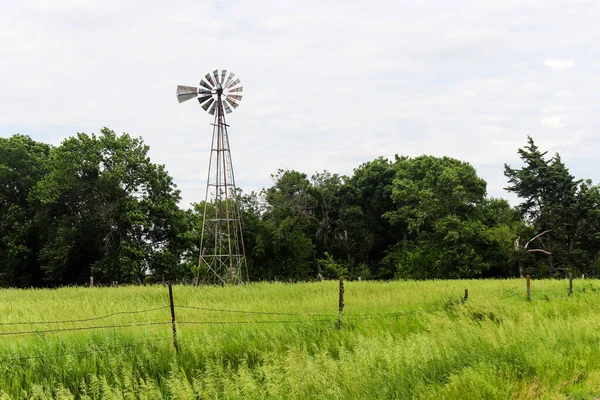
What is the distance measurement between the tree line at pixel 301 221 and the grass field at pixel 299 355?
75.3 ft

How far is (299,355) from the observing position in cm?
886

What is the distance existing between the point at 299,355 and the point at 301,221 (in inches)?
1447

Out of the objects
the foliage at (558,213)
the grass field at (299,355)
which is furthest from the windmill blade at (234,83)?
the foliage at (558,213)

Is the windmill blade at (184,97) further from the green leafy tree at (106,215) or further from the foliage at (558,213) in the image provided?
the foliage at (558,213)

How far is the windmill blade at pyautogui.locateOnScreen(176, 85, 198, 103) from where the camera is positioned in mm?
29125

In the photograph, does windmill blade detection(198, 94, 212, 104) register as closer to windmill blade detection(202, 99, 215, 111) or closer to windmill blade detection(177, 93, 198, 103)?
windmill blade detection(202, 99, 215, 111)

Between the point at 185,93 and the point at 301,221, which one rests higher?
the point at 185,93

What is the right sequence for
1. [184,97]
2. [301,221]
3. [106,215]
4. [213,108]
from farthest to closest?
[301,221] < [106,215] < [184,97] < [213,108]

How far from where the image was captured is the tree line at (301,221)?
36812mm

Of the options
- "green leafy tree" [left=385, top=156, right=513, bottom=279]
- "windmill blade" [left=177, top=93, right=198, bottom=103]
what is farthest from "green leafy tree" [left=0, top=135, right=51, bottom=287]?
"green leafy tree" [left=385, top=156, right=513, bottom=279]

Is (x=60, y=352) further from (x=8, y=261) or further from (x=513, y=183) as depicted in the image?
(x=513, y=183)

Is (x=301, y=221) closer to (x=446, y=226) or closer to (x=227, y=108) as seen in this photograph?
(x=446, y=226)

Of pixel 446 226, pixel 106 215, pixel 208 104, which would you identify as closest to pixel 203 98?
pixel 208 104

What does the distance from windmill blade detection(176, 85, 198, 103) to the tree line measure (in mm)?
9795
